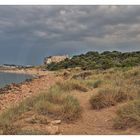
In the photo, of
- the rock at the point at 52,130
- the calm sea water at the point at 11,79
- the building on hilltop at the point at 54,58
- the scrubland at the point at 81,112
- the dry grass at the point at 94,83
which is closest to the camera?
the rock at the point at 52,130

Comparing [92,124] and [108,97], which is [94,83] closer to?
[108,97]

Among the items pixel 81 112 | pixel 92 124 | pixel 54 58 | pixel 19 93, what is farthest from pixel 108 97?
pixel 19 93

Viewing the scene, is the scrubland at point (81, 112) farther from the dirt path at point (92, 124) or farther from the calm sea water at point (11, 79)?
the calm sea water at point (11, 79)

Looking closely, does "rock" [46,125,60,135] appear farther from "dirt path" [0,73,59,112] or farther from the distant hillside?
"dirt path" [0,73,59,112]

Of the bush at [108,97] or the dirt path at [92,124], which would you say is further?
the bush at [108,97]

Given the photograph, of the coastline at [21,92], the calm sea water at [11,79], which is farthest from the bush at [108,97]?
the calm sea water at [11,79]

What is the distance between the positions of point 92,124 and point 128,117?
436 millimetres

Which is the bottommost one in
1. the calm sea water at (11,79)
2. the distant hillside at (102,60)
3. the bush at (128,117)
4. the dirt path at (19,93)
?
the bush at (128,117)

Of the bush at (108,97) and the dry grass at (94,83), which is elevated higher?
the dry grass at (94,83)

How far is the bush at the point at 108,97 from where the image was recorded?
532cm

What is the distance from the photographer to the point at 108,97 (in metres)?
5.36

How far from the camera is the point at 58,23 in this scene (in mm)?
5023

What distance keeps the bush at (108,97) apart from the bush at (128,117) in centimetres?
44

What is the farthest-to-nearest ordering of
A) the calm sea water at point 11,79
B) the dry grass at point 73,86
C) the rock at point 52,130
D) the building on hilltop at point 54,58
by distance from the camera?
the calm sea water at point 11,79
the dry grass at point 73,86
the building on hilltop at point 54,58
the rock at point 52,130
